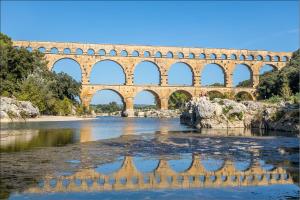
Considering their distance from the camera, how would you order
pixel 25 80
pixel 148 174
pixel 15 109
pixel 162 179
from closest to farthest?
pixel 162 179 < pixel 148 174 < pixel 15 109 < pixel 25 80

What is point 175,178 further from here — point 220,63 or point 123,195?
point 220,63

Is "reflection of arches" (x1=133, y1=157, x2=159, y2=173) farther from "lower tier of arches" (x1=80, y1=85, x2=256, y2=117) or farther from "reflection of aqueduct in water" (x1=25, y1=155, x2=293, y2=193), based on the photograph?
"lower tier of arches" (x1=80, y1=85, x2=256, y2=117)

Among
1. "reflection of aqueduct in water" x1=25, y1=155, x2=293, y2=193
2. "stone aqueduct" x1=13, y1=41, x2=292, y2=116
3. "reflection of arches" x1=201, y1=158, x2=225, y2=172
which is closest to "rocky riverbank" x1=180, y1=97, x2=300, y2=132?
"reflection of arches" x1=201, y1=158, x2=225, y2=172

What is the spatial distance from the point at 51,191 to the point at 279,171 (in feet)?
15.0

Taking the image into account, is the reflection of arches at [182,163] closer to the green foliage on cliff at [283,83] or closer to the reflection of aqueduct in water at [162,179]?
the reflection of aqueduct in water at [162,179]

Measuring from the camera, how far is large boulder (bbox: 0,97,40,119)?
32.9m

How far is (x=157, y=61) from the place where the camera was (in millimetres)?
72812

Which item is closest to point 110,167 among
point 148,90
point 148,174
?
point 148,174

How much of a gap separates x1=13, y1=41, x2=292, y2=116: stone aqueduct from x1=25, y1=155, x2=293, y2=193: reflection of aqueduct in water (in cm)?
6010

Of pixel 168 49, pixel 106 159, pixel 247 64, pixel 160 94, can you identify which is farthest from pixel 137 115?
pixel 106 159

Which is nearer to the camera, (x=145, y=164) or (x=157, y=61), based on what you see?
(x=145, y=164)

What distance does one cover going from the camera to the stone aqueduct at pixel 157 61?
68.6m

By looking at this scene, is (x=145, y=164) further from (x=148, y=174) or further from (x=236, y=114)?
(x=236, y=114)

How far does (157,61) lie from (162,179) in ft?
216
